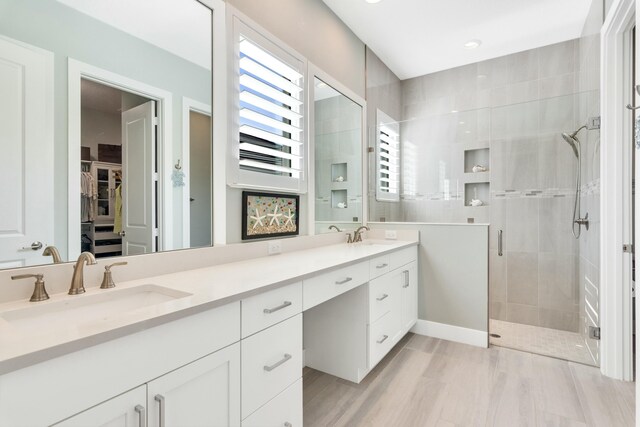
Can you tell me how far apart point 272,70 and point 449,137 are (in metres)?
2.17

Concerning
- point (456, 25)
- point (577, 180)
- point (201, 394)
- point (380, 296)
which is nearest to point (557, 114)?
point (577, 180)

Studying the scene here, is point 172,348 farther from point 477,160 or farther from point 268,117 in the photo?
point 477,160

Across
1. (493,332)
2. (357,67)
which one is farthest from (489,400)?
(357,67)

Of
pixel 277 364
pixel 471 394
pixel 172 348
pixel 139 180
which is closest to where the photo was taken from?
pixel 172 348

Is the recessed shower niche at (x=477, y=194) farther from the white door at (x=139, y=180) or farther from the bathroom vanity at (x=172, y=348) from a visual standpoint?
the white door at (x=139, y=180)

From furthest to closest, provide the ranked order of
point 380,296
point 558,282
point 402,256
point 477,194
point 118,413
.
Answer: point 477,194 → point 558,282 → point 402,256 → point 380,296 → point 118,413

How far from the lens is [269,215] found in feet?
6.94

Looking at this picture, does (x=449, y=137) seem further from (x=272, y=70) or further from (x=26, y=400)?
(x=26, y=400)

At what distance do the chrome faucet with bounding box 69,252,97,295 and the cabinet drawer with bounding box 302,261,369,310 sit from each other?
83cm

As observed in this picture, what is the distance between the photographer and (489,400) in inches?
75.6

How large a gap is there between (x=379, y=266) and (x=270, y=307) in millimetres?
1122

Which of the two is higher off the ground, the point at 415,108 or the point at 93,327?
the point at 415,108

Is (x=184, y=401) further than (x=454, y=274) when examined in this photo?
No

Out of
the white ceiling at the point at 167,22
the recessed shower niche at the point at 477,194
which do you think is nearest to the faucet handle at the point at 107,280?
the white ceiling at the point at 167,22
